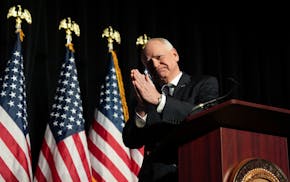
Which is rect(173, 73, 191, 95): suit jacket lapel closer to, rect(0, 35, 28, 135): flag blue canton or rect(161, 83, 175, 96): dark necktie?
rect(161, 83, 175, 96): dark necktie

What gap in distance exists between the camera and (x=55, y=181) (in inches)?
153

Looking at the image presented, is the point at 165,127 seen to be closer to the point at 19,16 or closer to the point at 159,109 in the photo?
the point at 159,109

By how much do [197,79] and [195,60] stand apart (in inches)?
136

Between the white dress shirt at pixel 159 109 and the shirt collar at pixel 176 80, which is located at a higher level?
the shirt collar at pixel 176 80

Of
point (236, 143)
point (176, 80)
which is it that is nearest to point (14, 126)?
point (176, 80)

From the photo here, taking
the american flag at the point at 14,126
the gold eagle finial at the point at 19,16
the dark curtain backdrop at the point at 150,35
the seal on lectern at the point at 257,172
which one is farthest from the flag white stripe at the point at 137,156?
the seal on lectern at the point at 257,172

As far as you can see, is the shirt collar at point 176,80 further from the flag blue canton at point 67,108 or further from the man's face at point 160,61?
the flag blue canton at point 67,108

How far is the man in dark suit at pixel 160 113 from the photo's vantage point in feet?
5.91

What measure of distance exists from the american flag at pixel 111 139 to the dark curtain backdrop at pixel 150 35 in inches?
14.9

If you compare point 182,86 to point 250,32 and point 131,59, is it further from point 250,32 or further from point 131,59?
point 250,32

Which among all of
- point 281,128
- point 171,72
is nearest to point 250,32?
point 171,72

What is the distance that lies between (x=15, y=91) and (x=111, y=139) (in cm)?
87

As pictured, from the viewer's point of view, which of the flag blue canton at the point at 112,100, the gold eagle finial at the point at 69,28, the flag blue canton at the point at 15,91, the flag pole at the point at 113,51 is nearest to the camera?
the flag blue canton at the point at 15,91

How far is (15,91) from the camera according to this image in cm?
395
